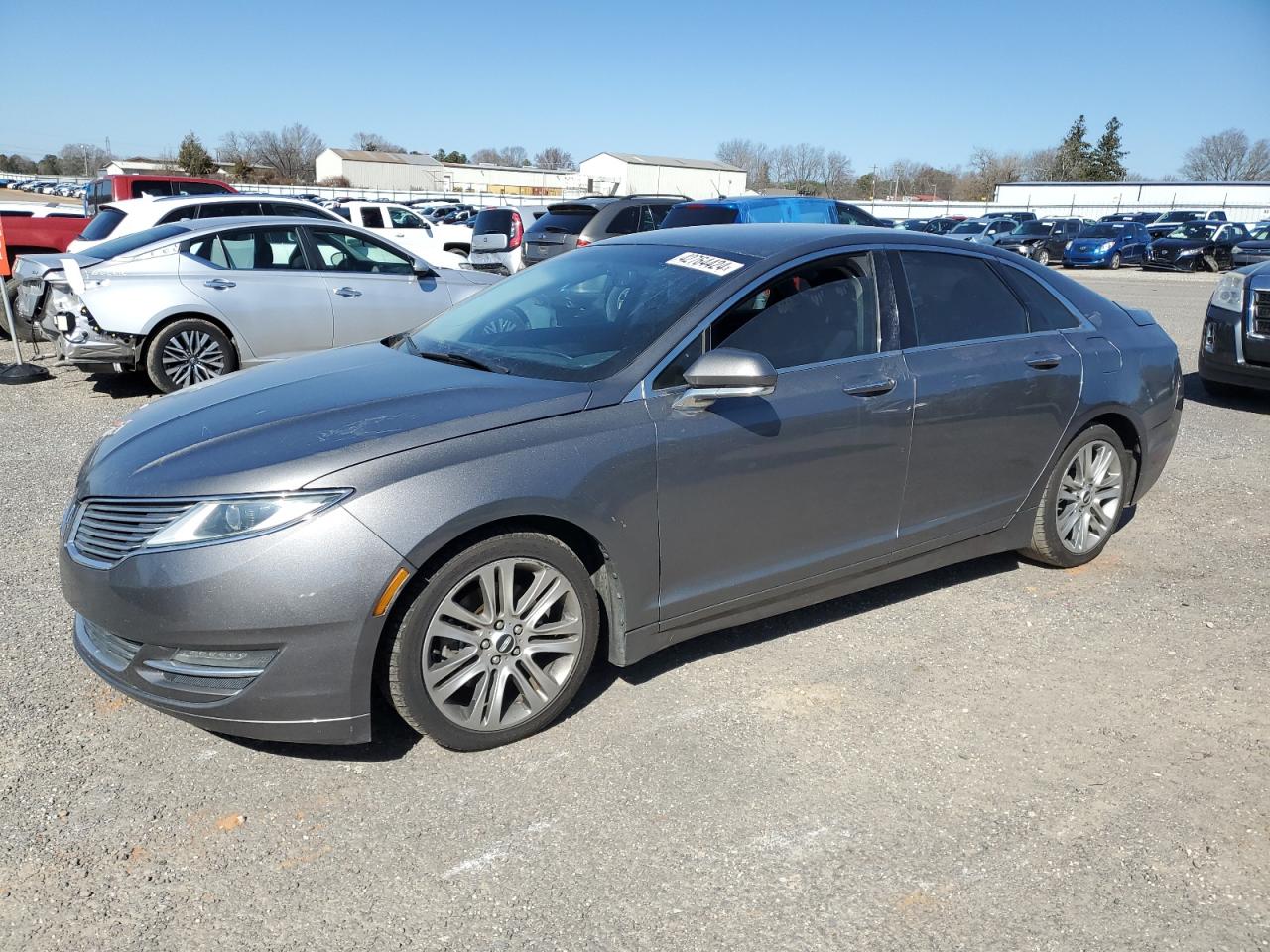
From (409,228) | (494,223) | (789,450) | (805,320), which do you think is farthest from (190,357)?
(409,228)

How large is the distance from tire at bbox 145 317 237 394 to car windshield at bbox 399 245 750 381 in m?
4.89

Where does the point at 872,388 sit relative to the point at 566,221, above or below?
below

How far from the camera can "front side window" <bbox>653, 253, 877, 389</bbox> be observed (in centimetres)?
364

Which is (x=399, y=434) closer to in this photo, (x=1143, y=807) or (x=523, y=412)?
(x=523, y=412)

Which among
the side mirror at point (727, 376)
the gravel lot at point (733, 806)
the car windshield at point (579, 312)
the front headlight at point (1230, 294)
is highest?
the car windshield at point (579, 312)

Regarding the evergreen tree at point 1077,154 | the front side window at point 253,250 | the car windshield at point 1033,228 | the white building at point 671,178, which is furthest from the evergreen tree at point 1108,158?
the front side window at point 253,250

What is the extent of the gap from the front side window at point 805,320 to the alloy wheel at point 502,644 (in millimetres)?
881

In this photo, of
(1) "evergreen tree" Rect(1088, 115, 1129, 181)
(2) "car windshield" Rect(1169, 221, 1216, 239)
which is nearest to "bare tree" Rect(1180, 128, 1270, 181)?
(1) "evergreen tree" Rect(1088, 115, 1129, 181)

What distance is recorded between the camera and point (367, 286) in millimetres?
9086

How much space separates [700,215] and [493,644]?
1045 cm

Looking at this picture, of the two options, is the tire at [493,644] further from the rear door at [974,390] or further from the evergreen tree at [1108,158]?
the evergreen tree at [1108,158]

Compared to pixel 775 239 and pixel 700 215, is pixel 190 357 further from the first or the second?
pixel 700 215

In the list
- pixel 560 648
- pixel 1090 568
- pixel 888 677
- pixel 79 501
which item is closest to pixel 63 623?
pixel 79 501

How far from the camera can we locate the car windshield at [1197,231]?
30.8 m
